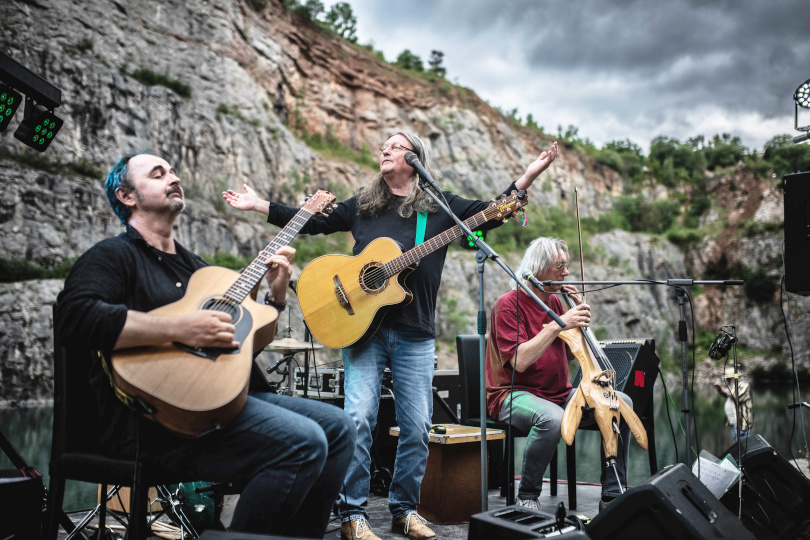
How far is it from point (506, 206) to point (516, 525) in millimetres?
1493

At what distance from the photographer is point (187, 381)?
1.70 metres

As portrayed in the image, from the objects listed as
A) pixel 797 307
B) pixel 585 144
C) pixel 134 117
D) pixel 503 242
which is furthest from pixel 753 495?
pixel 585 144

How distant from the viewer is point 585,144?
32.6 meters

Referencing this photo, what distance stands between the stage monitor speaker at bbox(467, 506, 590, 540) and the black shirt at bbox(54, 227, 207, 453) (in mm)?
1091

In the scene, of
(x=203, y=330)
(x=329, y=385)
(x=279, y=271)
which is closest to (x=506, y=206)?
(x=279, y=271)

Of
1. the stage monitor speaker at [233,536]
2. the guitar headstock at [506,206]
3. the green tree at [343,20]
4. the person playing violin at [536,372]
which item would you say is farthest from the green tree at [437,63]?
the stage monitor speaker at [233,536]

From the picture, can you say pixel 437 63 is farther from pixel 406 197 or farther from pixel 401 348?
pixel 401 348

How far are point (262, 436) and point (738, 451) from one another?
7.92ft

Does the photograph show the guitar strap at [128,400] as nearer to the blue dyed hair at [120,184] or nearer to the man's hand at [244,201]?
the blue dyed hair at [120,184]

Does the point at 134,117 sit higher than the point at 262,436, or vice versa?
the point at 134,117

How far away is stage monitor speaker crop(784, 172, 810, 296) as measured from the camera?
2.79 m

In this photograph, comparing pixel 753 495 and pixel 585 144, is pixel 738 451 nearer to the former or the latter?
pixel 753 495

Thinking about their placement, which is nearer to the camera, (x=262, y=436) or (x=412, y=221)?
(x=262, y=436)

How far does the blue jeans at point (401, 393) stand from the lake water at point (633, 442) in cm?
124
